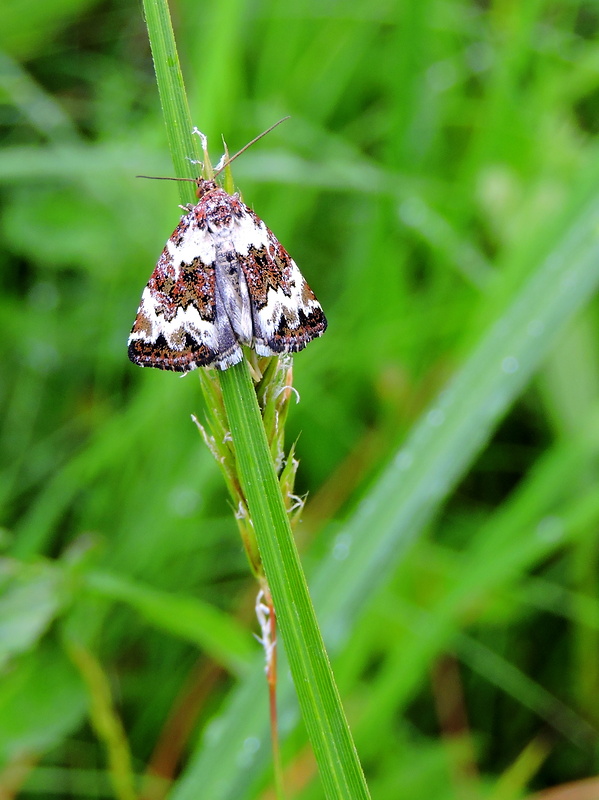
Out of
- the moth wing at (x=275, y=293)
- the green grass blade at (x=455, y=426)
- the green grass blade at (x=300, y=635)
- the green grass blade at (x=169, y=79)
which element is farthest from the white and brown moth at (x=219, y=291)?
the green grass blade at (x=455, y=426)

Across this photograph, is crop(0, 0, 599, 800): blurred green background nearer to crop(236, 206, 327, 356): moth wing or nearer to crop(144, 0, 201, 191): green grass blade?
crop(236, 206, 327, 356): moth wing

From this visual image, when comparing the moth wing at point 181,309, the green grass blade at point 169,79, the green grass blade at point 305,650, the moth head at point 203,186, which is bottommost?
the green grass blade at point 305,650

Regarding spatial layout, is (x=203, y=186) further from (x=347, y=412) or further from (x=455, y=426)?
(x=347, y=412)

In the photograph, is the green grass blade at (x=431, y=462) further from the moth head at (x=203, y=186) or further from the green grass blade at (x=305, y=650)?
the moth head at (x=203, y=186)

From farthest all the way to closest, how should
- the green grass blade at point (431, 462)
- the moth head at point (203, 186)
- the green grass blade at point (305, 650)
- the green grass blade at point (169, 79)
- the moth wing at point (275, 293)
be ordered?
the green grass blade at point (431, 462) < the moth wing at point (275, 293) < the moth head at point (203, 186) < the green grass blade at point (169, 79) < the green grass blade at point (305, 650)

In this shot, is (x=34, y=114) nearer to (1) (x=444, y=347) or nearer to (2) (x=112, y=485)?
(2) (x=112, y=485)

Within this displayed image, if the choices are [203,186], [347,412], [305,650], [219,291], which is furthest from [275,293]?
[347,412]
